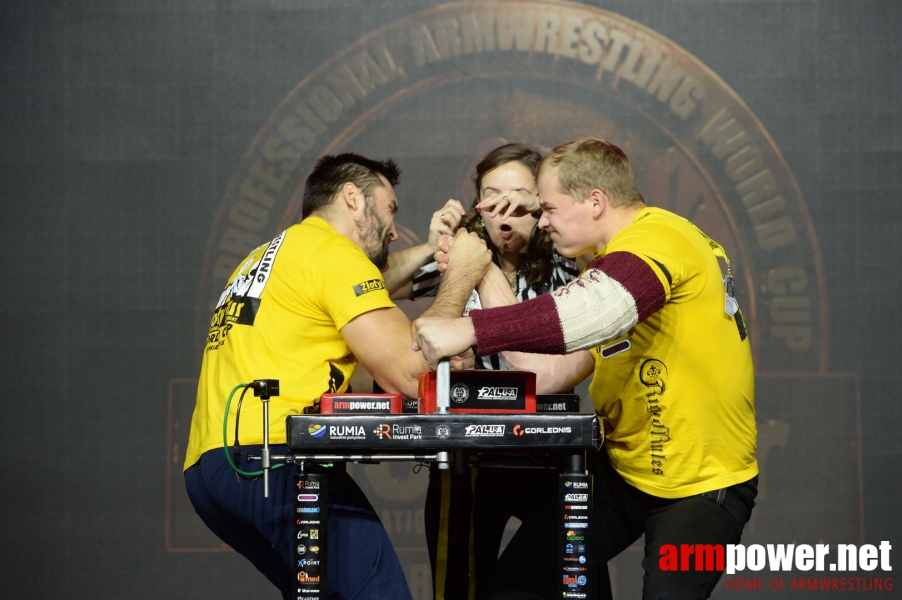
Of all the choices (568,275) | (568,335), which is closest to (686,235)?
(568,335)

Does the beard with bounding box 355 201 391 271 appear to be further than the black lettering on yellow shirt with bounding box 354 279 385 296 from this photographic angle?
Yes

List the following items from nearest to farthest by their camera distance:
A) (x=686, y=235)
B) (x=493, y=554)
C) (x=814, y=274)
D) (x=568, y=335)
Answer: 1. (x=568, y=335)
2. (x=686, y=235)
3. (x=493, y=554)
4. (x=814, y=274)

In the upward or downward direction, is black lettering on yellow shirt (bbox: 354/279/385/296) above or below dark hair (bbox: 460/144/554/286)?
→ below

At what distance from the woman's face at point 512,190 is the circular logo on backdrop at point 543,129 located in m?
1.12

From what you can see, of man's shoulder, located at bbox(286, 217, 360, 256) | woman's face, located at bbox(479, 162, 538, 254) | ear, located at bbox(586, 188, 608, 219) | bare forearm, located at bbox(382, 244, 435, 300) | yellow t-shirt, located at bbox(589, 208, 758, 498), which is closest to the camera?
yellow t-shirt, located at bbox(589, 208, 758, 498)

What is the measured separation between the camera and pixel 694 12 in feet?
12.8

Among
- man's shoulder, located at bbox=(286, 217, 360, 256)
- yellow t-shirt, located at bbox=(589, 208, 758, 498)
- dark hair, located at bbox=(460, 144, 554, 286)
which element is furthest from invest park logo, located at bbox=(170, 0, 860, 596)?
yellow t-shirt, located at bbox=(589, 208, 758, 498)

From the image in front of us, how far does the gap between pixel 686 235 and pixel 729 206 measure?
2.03 m

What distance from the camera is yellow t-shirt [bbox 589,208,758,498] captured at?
1.99 meters

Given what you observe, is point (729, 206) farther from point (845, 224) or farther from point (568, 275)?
point (568, 275)

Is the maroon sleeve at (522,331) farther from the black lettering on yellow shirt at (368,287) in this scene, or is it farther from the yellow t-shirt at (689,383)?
the black lettering on yellow shirt at (368,287)

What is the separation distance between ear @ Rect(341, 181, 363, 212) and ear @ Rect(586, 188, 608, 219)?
0.80 metres

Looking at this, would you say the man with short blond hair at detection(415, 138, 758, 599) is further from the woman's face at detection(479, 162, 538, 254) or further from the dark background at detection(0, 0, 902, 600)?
the dark background at detection(0, 0, 902, 600)

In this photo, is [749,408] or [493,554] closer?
[749,408]
